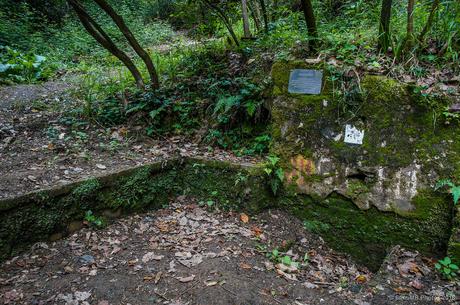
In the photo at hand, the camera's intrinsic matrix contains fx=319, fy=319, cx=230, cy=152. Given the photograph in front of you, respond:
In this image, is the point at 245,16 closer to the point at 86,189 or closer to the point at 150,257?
the point at 86,189

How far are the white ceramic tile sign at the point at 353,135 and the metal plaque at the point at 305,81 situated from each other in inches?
22.1

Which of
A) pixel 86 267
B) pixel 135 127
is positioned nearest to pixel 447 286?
pixel 86 267

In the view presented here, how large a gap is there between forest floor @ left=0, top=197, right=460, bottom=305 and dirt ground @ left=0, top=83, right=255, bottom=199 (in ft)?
2.38

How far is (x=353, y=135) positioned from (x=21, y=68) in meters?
7.54

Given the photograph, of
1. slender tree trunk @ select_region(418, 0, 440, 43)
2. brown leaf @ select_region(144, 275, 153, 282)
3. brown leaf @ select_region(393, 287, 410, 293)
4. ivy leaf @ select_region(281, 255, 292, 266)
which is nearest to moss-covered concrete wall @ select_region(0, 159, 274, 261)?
ivy leaf @ select_region(281, 255, 292, 266)

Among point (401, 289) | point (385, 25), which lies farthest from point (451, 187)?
point (385, 25)

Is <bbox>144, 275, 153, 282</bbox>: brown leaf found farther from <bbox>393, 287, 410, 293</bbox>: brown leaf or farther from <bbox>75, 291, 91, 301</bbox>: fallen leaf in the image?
<bbox>393, 287, 410, 293</bbox>: brown leaf

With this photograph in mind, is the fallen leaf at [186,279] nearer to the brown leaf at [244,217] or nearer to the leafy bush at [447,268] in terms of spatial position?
the brown leaf at [244,217]

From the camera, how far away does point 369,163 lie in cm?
354

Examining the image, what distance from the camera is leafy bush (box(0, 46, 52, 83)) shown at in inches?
279

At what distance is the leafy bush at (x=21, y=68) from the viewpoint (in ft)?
23.2

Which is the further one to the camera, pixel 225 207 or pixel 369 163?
pixel 225 207

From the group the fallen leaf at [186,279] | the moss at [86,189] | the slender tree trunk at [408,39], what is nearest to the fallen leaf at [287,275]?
the fallen leaf at [186,279]

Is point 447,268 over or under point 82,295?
under
